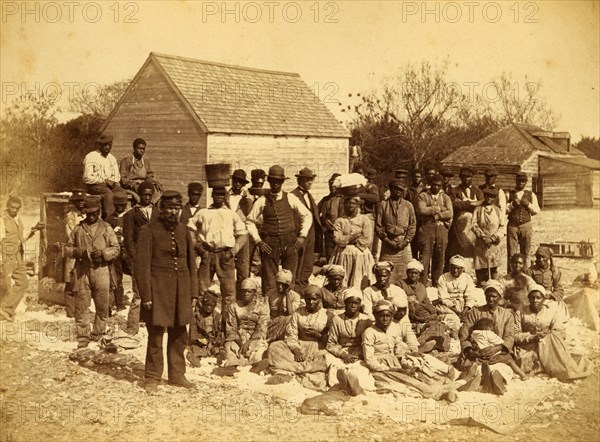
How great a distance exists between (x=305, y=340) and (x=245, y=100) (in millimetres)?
11460

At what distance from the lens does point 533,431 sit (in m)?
6.17

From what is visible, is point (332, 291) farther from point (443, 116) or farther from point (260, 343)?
point (443, 116)

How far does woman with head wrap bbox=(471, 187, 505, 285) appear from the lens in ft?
32.3

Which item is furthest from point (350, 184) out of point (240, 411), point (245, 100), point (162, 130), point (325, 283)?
point (245, 100)

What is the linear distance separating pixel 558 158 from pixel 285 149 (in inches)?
447

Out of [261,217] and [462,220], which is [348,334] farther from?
[462,220]

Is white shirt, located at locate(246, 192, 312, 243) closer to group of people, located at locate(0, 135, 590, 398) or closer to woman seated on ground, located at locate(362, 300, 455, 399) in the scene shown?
group of people, located at locate(0, 135, 590, 398)

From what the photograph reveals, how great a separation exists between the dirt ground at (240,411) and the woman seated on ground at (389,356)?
219 mm

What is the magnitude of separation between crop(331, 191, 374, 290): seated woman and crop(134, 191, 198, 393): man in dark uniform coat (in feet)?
8.02

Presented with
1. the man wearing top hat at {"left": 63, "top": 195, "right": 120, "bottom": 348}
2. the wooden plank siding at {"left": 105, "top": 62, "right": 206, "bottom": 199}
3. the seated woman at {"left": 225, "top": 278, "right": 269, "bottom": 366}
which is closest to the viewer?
the seated woman at {"left": 225, "top": 278, "right": 269, "bottom": 366}

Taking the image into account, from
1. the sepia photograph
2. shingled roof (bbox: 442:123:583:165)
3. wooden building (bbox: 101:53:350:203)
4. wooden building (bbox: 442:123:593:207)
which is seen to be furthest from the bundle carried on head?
shingled roof (bbox: 442:123:583:165)

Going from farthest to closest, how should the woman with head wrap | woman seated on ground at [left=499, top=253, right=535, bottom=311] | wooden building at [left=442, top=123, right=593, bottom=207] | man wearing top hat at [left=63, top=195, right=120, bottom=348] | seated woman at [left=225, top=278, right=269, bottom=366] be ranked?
1. wooden building at [left=442, top=123, right=593, bottom=207]
2. the woman with head wrap
3. woman seated on ground at [left=499, top=253, right=535, bottom=311]
4. man wearing top hat at [left=63, top=195, right=120, bottom=348]
5. seated woman at [left=225, top=278, right=269, bottom=366]

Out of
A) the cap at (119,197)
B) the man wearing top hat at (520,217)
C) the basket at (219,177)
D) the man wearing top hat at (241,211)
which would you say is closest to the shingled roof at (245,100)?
the basket at (219,177)

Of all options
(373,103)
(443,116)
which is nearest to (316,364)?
(373,103)
